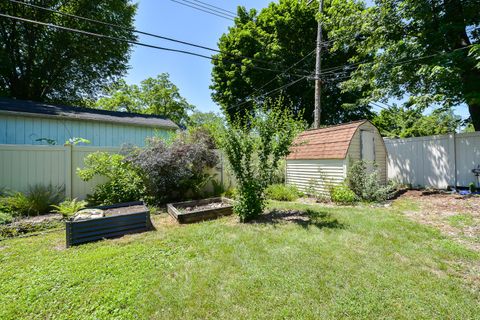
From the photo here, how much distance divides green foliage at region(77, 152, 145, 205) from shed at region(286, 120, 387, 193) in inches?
200

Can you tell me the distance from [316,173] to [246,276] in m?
6.22

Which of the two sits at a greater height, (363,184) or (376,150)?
(376,150)

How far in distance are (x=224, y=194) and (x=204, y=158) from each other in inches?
54.1

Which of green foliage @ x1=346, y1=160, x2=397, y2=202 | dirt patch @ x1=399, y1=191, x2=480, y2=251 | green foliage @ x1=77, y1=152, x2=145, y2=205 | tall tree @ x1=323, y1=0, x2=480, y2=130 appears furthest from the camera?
tall tree @ x1=323, y1=0, x2=480, y2=130

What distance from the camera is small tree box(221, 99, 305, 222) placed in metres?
4.90

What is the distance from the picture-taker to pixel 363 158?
781 cm

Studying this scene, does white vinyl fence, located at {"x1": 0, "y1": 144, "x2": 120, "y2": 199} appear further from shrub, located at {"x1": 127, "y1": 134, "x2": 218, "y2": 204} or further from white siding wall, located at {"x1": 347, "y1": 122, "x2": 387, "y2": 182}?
white siding wall, located at {"x1": 347, "y1": 122, "x2": 387, "y2": 182}

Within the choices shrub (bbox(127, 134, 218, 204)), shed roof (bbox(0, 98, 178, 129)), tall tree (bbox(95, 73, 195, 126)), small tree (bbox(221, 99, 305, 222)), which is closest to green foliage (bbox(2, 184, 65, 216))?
shrub (bbox(127, 134, 218, 204))

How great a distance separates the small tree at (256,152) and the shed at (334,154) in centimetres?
248

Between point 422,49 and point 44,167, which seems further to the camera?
point 422,49

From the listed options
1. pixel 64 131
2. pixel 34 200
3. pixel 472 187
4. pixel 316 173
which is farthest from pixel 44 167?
pixel 472 187

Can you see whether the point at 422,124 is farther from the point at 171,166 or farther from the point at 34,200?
the point at 34,200

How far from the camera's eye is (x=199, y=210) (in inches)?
211

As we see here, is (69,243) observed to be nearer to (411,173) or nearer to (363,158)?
(363,158)
